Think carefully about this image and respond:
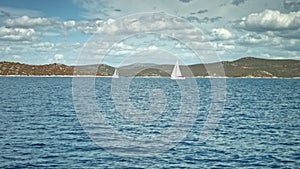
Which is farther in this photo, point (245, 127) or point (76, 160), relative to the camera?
point (245, 127)

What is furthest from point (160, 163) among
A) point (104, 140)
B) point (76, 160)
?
point (104, 140)

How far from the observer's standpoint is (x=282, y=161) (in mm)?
35094

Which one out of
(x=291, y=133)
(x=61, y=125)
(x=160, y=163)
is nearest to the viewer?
(x=160, y=163)

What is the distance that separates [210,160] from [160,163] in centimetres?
485

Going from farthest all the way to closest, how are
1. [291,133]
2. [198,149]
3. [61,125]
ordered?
1. [61,125]
2. [291,133]
3. [198,149]

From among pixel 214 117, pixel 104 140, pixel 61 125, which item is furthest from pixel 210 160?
pixel 214 117

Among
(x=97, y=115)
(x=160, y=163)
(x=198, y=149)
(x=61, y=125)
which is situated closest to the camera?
(x=160, y=163)

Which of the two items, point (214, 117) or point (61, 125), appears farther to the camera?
point (214, 117)

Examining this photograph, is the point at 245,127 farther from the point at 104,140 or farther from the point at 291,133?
the point at 104,140

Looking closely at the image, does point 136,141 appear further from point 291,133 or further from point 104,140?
point 291,133

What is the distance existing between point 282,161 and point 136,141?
15.9 meters

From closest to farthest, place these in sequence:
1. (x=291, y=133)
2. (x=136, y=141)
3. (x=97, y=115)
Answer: (x=136, y=141), (x=291, y=133), (x=97, y=115)

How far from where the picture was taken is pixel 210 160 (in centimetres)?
3494

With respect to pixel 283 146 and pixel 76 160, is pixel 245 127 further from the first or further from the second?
pixel 76 160
